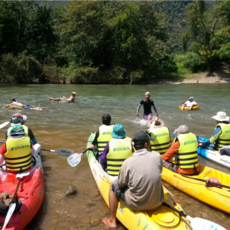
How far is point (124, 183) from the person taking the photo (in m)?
3.05

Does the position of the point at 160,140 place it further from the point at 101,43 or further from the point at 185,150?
the point at 101,43

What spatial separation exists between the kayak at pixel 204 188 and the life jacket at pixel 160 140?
→ 0.45 metres

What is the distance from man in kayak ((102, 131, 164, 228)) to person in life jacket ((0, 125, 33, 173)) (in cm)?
180

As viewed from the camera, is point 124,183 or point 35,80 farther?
point 35,80

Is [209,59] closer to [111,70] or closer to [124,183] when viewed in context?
[111,70]

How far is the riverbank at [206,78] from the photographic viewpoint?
3369 centimetres

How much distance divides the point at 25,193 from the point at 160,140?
9.02ft

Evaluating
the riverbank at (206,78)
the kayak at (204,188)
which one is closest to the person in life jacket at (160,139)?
the kayak at (204,188)

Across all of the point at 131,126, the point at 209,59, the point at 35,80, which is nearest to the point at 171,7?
the point at 209,59

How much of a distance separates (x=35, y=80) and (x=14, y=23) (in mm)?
9095

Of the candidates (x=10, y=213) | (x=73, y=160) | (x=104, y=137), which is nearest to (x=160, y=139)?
(x=104, y=137)

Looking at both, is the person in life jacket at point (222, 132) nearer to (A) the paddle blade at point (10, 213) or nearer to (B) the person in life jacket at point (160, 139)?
(B) the person in life jacket at point (160, 139)

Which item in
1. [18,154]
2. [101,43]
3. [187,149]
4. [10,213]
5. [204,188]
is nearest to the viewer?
[10,213]

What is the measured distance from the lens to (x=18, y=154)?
157 inches
